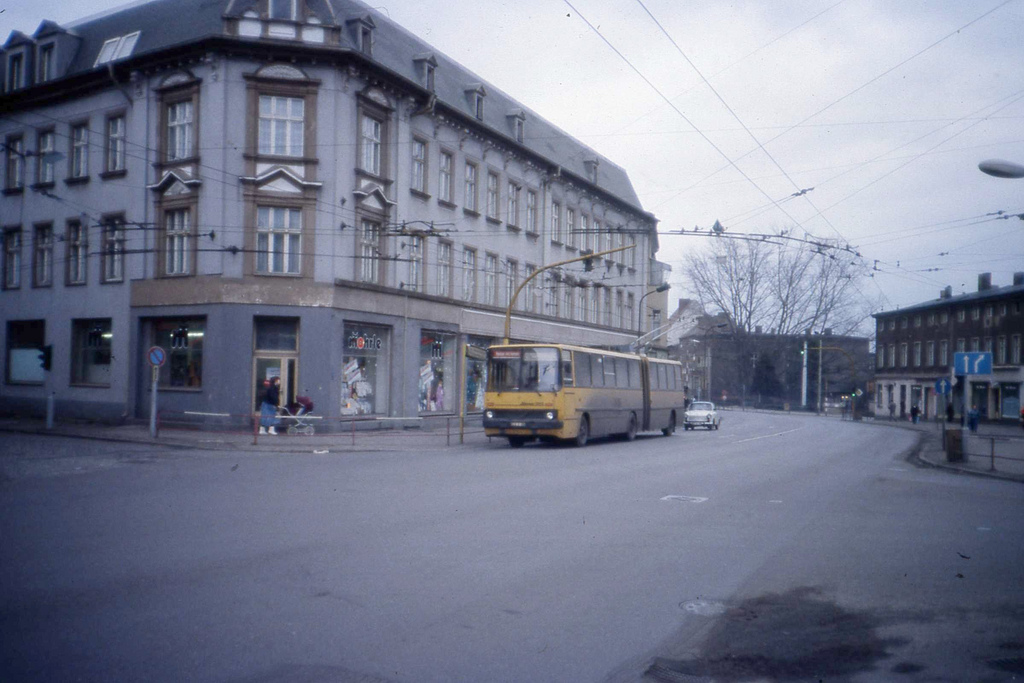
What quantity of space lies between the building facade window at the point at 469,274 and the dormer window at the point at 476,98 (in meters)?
5.76

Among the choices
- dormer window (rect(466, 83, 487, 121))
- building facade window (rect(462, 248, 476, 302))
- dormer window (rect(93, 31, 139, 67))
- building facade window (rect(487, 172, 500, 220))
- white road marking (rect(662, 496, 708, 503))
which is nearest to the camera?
white road marking (rect(662, 496, 708, 503))

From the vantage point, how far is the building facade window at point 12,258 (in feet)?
114

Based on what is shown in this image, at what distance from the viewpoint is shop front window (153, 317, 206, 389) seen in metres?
28.7

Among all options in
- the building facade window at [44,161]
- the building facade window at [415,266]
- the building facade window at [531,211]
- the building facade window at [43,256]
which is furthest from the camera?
the building facade window at [531,211]

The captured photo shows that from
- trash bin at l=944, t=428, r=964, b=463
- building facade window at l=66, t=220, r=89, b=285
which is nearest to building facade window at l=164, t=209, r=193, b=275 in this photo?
building facade window at l=66, t=220, r=89, b=285

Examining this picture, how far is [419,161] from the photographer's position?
33.3m

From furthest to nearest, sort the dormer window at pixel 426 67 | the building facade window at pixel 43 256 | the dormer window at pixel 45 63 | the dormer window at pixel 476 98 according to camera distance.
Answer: the dormer window at pixel 476 98 < the building facade window at pixel 43 256 < the dormer window at pixel 426 67 < the dormer window at pixel 45 63

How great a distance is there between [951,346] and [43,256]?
2615 inches

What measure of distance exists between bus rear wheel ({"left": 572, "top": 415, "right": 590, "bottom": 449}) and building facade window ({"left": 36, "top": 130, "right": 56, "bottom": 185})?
22053mm

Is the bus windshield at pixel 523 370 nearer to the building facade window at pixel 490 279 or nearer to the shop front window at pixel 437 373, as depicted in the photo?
the shop front window at pixel 437 373

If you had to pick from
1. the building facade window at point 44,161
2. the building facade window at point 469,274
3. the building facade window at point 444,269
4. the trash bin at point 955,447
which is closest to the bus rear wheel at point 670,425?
the building facade window at point 469,274

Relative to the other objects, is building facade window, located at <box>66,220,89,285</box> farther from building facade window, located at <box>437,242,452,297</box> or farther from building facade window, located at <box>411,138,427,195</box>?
building facade window, located at <box>437,242,452,297</box>

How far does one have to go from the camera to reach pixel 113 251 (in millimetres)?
30812

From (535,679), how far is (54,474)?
13.1 m
